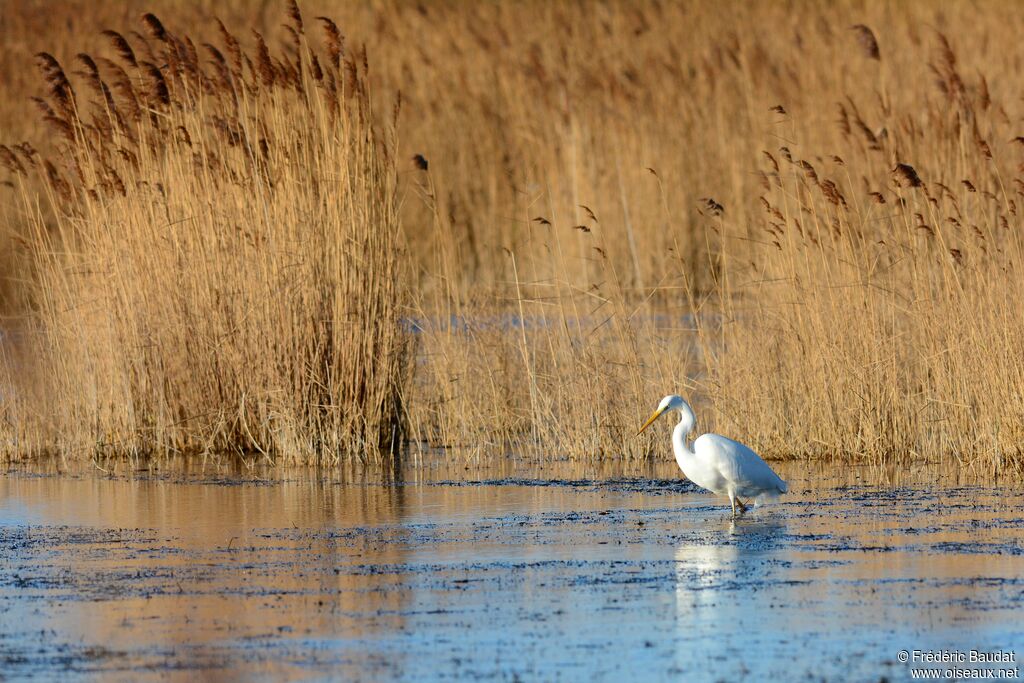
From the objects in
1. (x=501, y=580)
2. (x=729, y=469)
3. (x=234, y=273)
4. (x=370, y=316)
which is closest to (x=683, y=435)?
(x=729, y=469)

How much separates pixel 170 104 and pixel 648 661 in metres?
7.59

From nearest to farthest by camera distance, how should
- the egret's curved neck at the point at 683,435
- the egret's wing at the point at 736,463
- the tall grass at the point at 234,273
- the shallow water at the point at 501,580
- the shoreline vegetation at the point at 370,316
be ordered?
the shallow water at the point at 501,580 < the egret's wing at the point at 736,463 < the egret's curved neck at the point at 683,435 < the shoreline vegetation at the point at 370,316 < the tall grass at the point at 234,273

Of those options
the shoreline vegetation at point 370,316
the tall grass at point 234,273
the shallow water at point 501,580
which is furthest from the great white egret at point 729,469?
the tall grass at point 234,273

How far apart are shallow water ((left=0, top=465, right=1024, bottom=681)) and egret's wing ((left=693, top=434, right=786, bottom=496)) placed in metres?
0.21

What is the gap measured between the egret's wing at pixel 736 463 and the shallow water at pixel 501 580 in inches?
8.3

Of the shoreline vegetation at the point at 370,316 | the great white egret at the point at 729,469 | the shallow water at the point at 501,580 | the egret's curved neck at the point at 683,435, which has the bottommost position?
the shallow water at the point at 501,580

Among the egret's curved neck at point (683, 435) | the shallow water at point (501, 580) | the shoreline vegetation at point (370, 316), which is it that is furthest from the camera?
the shoreline vegetation at point (370, 316)

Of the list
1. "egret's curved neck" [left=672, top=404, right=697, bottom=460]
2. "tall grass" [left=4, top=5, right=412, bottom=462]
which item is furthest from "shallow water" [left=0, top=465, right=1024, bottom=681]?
"tall grass" [left=4, top=5, right=412, bottom=462]

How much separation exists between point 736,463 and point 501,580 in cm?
212

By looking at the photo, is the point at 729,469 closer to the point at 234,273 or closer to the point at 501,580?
the point at 501,580

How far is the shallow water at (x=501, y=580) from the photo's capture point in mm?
5711

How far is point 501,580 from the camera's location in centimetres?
708

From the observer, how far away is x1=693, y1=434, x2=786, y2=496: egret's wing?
8750 millimetres

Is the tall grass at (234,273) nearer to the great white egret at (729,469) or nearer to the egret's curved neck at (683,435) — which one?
the egret's curved neck at (683,435)
